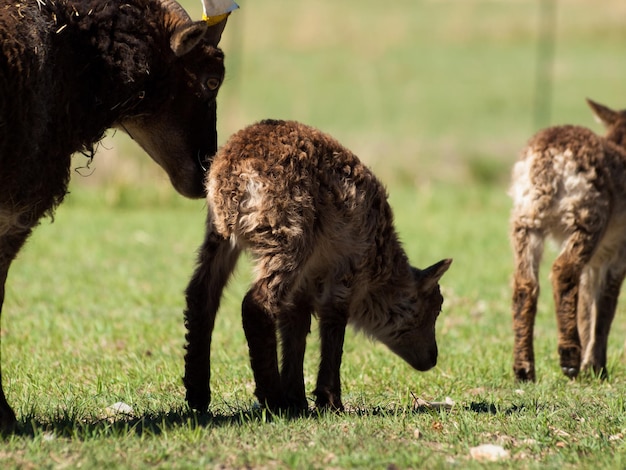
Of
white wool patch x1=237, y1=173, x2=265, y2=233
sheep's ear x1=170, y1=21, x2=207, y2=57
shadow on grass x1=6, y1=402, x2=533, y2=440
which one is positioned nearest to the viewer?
shadow on grass x1=6, y1=402, x2=533, y2=440

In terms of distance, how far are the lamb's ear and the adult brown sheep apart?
1.57m

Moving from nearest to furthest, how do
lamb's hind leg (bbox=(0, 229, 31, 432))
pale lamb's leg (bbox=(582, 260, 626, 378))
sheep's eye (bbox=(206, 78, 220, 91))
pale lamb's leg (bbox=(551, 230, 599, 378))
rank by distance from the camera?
lamb's hind leg (bbox=(0, 229, 31, 432)) → sheep's eye (bbox=(206, 78, 220, 91)) → pale lamb's leg (bbox=(551, 230, 599, 378)) → pale lamb's leg (bbox=(582, 260, 626, 378))

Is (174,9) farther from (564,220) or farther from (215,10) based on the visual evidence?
(564,220)

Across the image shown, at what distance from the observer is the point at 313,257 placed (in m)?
6.32

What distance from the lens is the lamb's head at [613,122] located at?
9383 millimetres

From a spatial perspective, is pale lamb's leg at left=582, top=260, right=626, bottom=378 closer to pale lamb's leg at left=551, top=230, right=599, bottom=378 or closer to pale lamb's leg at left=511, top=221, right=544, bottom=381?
pale lamb's leg at left=551, top=230, right=599, bottom=378

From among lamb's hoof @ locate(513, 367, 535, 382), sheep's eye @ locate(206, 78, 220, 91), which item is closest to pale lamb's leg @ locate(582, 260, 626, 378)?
lamb's hoof @ locate(513, 367, 535, 382)

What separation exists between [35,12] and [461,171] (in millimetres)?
14239

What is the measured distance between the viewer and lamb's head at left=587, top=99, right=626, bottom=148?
9.38 m

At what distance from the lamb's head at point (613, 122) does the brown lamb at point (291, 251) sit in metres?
3.15

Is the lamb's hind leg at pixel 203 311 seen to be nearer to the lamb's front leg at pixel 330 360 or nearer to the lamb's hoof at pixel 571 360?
the lamb's front leg at pixel 330 360

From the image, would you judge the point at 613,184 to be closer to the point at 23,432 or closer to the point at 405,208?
the point at 23,432

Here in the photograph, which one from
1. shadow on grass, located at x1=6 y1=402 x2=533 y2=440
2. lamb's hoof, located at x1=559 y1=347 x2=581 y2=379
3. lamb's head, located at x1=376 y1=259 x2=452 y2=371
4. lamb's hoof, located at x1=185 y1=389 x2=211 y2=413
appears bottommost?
shadow on grass, located at x1=6 y1=402 x2=533 y2=440

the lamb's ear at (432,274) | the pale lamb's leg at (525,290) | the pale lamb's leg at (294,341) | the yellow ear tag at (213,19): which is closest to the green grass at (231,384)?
the pale lamb's leg at (525,290)
